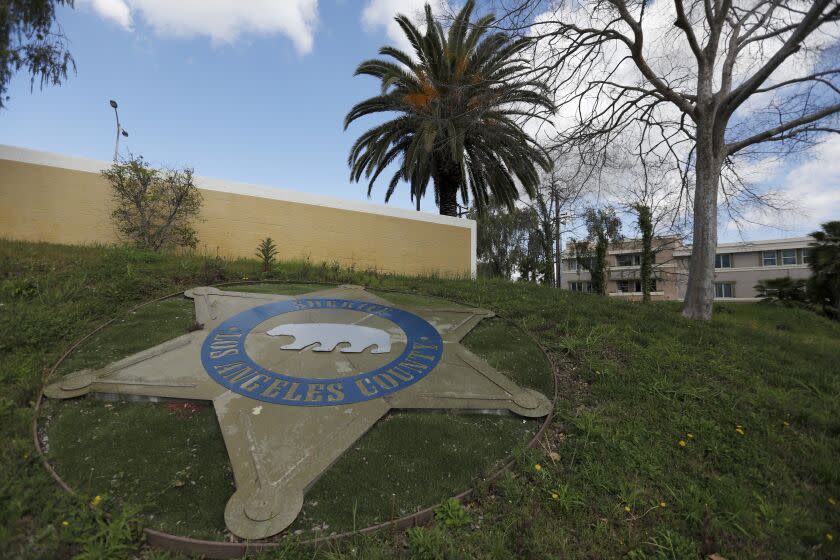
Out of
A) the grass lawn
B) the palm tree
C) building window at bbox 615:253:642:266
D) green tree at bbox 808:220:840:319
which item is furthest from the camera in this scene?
building window at bbox 615:253:642:266

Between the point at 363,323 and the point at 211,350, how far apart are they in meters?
1.62

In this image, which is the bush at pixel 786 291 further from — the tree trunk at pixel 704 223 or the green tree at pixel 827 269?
the tree trunk at pixel 704 223

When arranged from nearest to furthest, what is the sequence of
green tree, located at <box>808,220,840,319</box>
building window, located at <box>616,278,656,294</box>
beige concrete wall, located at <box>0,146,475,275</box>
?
beige concrete wall, located at <box>0,146,475,275</box>, green tree, located at <box>808,220,840,319</box>, building window, located at <box>616,278,656,294</box>

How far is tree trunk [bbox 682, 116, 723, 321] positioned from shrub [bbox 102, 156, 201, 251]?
11488 mm

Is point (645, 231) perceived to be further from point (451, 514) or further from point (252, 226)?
point (451, 514)

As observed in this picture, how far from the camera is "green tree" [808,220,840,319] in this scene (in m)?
17.1

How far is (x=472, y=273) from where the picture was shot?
45.2 feet

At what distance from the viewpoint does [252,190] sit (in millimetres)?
10914

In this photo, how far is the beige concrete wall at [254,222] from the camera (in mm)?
8961

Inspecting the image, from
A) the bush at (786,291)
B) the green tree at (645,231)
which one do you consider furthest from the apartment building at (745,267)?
the green tree at (645,231)

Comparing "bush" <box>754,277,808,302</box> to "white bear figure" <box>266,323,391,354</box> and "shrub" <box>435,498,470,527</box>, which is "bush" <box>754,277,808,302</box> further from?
"shrub" <box>435,498,470,527</box>

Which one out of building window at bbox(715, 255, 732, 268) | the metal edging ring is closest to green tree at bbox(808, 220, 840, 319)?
building window at bbox(715, 255, 732, 268)

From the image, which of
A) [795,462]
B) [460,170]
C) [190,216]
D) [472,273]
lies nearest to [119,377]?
[795,462]

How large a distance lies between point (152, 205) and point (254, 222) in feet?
7.74
